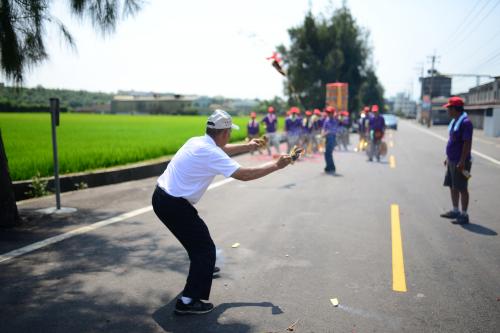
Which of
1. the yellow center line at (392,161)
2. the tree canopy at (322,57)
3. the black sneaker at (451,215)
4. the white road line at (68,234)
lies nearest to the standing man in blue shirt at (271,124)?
the yellow center line at (392,161)

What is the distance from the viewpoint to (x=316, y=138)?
1844cm

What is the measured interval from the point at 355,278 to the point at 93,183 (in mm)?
7165

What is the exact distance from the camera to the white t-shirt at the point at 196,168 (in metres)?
3.40

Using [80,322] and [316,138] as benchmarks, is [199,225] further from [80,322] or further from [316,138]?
[316,138]

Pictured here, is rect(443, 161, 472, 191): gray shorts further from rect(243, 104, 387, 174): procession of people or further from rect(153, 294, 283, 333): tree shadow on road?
rect(243, 104, 387, 174): procession of people

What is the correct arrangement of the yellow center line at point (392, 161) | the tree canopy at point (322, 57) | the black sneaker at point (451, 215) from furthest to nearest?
the tree canopy at point (322, 57), the yellow center line at point (392, 161), the black sneaker at point (451, 215)

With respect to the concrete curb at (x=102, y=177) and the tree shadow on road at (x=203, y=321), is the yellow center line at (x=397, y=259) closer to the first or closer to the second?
the tree shadow on road at (x=203, y=321)

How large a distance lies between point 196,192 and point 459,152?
186 inches

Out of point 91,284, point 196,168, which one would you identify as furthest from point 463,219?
point 91,284

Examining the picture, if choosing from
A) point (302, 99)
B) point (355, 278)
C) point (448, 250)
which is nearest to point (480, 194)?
point (448, 250)

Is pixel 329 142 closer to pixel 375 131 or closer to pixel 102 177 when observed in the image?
pixel 375 131

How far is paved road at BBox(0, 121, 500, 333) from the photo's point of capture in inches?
137

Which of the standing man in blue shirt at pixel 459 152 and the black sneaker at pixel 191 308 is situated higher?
the standing man in blue shirt at pixel 459 152

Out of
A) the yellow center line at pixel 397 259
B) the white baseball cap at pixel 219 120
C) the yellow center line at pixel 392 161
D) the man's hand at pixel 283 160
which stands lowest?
the yellow center line at pixel 392 161
